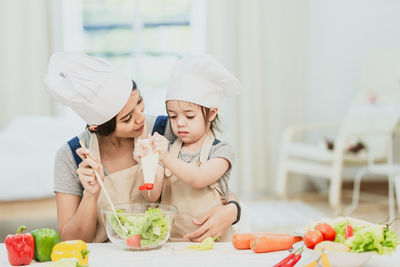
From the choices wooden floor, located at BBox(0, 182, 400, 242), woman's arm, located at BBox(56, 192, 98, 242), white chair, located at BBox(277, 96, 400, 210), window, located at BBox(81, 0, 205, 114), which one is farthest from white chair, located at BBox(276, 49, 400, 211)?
woman's arm, located at BBox(56, 192, 98, 242)

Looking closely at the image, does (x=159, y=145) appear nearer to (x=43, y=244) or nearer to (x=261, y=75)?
(x=43, y=244)

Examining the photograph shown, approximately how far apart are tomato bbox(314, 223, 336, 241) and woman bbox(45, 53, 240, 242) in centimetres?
37

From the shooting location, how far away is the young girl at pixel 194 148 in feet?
5.59

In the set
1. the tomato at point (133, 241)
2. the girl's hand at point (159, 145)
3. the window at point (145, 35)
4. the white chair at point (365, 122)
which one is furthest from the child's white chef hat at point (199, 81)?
the window at point (145, 35)

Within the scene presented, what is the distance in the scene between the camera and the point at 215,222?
167 centimetres

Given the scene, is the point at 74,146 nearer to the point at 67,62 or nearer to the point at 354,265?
the point at 67,62

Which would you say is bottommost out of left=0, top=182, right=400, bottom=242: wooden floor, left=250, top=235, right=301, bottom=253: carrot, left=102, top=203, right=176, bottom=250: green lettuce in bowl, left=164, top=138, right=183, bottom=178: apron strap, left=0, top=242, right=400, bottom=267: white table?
left=0, top=182, right=400, bottom=242: wooden floor

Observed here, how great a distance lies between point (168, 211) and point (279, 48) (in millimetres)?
4024

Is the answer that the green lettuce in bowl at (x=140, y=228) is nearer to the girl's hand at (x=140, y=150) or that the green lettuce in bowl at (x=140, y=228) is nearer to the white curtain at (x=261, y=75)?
the girl's hand at (x=140, y=150)

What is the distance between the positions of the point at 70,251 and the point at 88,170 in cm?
25

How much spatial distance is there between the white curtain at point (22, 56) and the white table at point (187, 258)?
11.7ft

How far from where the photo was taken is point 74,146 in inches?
67.7

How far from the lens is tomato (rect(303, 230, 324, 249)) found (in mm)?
1361

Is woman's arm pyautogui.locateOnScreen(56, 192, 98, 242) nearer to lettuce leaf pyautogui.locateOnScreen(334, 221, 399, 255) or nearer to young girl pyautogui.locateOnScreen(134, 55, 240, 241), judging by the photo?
young girl pyautogui.locateOnScreen(134, 55, 240, 241)
